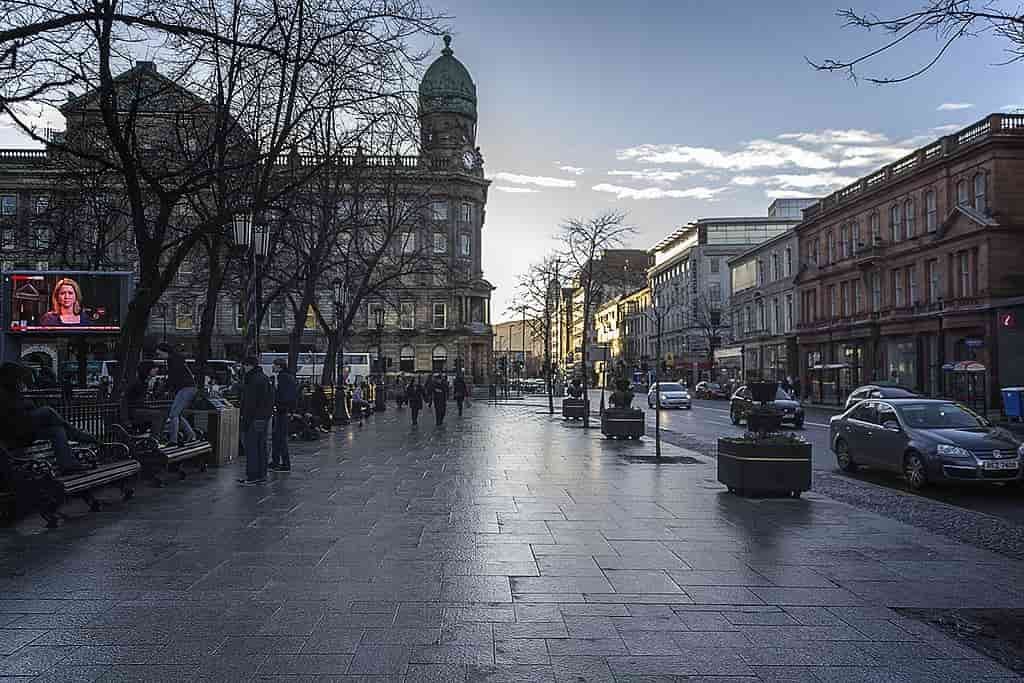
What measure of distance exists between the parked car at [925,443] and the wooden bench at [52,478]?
11.7 metres

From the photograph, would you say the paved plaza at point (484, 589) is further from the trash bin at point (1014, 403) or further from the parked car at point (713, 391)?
the parked car at point (713, 391)

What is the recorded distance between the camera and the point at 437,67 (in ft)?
228

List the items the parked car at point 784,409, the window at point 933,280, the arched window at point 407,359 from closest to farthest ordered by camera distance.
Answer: the parked car at point 784,409 → the window at point 933,280 → the arched window at point 407,359

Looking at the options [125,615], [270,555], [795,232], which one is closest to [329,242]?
[270,555]

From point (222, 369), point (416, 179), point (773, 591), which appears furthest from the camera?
point (222, 369)

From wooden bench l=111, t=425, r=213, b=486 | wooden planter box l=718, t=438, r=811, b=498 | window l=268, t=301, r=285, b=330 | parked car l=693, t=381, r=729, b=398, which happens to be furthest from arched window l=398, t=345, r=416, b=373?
wooden planter box l=718, t=438, r=811, b=498

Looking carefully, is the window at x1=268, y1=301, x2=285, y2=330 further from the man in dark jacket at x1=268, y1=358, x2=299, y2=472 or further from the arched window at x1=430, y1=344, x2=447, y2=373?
the man in dark jacket at x1=268, y1=358, x2=299, y2=472

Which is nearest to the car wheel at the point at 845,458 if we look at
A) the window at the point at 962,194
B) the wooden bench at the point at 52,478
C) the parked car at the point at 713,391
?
the wooden bench at the point at 52,478

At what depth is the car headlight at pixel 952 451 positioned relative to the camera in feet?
45.6

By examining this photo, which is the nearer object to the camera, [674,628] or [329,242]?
[674,628]

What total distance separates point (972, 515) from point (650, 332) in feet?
338

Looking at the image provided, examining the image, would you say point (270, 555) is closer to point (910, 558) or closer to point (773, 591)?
point (773, 591)

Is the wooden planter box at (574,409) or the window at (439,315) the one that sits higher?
the window at (439,315)

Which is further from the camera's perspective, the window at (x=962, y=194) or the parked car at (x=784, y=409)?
the window at (x=962, y=194)
